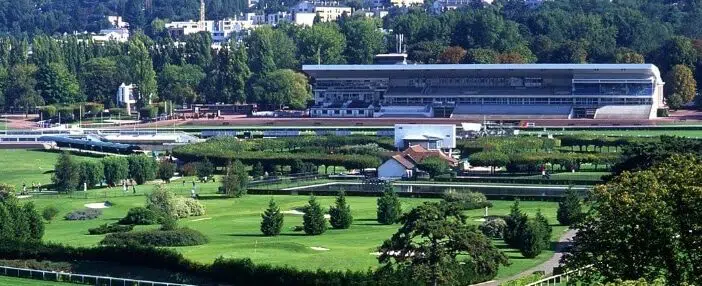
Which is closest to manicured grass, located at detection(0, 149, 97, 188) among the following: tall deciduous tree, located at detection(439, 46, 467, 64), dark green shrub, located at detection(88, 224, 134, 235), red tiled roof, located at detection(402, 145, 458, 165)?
red tiled roof, located at detection(402, 145, 458, 165)

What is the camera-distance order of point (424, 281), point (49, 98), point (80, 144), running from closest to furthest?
1. point (424, 281)
2. point (80, 144)
3. point (49, 98)

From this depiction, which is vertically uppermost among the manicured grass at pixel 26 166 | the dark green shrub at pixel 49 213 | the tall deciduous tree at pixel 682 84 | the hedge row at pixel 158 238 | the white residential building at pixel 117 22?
the white residential building at pixel 117 22

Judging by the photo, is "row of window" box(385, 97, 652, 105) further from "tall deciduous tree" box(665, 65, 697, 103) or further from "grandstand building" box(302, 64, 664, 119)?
"tall deciduous tree" box(665, 65, 697, 103)

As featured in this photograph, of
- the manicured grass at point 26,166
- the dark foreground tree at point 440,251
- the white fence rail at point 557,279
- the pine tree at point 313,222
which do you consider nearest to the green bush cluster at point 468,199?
the pine tree at point 313,222

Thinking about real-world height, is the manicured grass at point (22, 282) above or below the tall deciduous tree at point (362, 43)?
below

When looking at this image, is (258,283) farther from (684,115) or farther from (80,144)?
(684,115)

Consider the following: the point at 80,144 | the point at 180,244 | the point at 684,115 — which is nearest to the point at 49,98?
the point at 80,144

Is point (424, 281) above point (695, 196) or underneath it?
underneath

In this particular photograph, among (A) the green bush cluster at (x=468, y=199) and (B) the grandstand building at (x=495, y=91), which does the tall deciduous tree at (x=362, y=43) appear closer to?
(B) the grandstand building at (x=495, y=91)

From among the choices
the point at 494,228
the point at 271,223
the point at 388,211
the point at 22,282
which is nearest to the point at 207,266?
the point at 22,282
